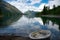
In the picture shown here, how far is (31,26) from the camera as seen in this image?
376cm

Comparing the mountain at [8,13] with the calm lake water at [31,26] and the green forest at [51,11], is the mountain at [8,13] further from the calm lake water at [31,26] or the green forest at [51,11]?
the green forest at [51,11]

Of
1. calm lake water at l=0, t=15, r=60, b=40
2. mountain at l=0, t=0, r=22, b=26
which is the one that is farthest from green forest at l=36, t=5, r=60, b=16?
mountain at l=0, t=0, r=22, b=26

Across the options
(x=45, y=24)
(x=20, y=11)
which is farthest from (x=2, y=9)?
(x=45, y=24)

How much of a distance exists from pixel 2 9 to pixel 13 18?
365 millimetres

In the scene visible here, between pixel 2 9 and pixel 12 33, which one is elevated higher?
pixel 2 9

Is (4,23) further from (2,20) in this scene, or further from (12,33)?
(12,33)

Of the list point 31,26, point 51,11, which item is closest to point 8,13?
point 31,26

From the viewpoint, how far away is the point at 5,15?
3879 millimetres

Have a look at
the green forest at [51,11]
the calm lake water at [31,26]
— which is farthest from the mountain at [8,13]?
the green forest at [51,11]

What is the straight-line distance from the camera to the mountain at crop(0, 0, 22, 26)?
381 centimetres

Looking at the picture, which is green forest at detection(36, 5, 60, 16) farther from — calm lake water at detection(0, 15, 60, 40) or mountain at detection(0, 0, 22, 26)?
mountain at detection(0, 0, 22, 26)

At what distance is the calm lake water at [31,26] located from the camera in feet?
12.1

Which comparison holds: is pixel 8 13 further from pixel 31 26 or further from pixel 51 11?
pixel 51 11

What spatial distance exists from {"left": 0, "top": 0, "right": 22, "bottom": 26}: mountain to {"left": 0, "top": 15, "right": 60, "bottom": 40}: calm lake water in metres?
0.11
